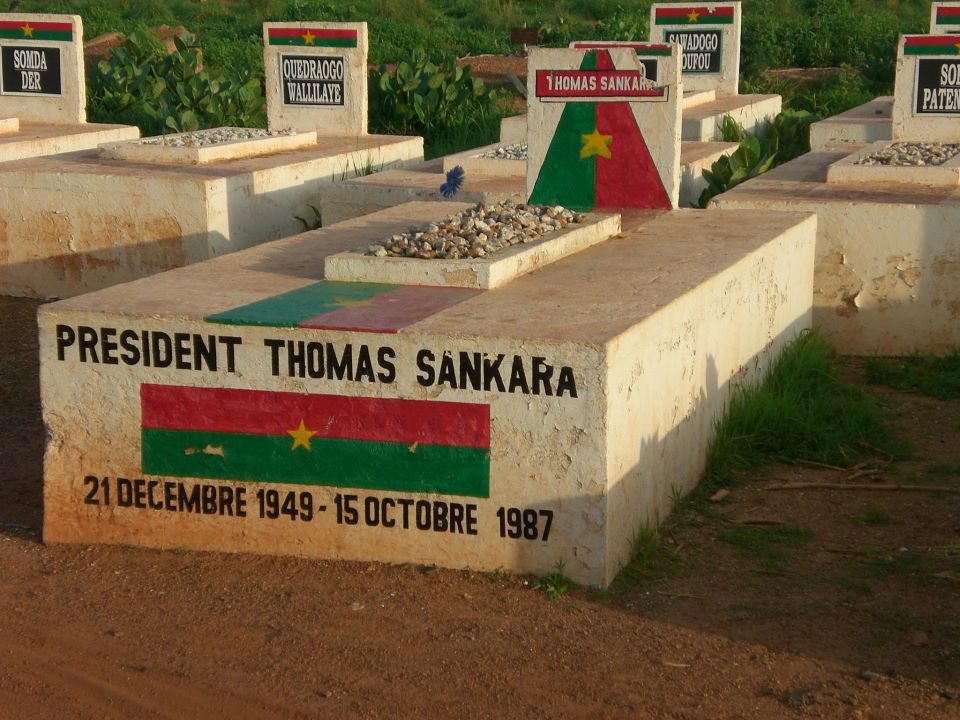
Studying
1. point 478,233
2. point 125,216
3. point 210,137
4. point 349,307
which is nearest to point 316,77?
point 210,137

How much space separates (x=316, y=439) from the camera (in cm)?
482

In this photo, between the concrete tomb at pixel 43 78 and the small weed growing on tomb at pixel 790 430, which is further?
the concrete tomb at pixel 43 78

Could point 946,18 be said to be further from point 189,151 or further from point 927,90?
point 189,151

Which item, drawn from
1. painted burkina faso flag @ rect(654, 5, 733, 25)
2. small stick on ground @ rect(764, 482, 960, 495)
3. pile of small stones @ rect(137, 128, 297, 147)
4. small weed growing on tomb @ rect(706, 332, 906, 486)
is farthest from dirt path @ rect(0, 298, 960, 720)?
painted burkina faso flag @ rect(654, 5, 733, 25)

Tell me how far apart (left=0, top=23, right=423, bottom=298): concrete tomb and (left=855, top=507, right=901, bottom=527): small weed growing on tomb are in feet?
15.5

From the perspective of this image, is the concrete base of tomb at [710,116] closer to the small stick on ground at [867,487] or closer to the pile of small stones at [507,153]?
the pile of small stones at [507,153]

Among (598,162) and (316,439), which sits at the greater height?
(598,162)

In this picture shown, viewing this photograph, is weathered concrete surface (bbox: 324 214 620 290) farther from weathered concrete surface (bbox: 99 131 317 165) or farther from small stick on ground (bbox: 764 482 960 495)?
weathered concrete surface (bbox: 99 131 317 165)

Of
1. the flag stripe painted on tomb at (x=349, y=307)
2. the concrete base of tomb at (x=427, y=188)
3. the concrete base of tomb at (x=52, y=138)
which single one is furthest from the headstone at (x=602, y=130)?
the concrete base of tomb at (x=52, y=138)

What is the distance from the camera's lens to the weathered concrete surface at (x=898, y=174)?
8602 mm

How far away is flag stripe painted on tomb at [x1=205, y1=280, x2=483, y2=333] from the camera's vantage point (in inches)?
A: 189

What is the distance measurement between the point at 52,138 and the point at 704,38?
6629mm

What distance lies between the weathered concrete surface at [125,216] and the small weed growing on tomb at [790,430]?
12.3 ft

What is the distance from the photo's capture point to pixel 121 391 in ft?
16.3
